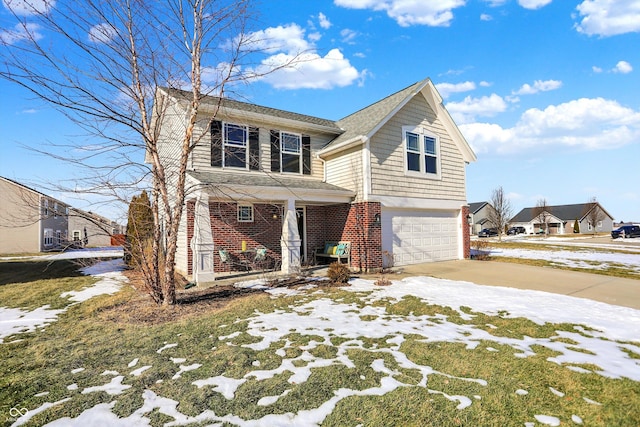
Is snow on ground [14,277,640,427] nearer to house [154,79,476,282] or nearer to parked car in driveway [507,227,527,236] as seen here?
house [154,79,476,282]

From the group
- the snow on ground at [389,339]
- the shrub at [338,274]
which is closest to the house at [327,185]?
the shrub at [338,274]

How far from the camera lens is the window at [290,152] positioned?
41.7ft

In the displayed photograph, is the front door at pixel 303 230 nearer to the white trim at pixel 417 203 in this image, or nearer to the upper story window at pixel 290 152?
the upper story window at pixel 290 152

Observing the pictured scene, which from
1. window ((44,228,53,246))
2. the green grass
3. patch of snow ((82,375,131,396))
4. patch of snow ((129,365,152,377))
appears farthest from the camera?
window ((44,228,53,246))

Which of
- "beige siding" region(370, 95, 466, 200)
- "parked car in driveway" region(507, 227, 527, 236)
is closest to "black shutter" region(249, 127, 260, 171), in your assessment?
"beige siding" region(370, 95, 466, 200)

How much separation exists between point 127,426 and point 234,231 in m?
8.85

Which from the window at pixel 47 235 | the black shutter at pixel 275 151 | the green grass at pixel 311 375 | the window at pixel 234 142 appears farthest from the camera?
the window at pixel 47 235

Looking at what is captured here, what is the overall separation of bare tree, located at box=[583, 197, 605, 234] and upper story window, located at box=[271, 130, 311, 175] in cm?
6090

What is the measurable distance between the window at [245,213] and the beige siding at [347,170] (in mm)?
3558

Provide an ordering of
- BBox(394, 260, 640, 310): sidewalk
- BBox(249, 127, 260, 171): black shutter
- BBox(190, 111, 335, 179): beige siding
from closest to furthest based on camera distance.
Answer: BBox(394, 260, 640, 310): sidewalk < BBox(190, 111, 335, 179): beige siding < BBox(249, 127, 260, 171): black shutter

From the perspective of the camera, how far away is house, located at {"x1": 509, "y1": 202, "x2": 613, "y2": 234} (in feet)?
191

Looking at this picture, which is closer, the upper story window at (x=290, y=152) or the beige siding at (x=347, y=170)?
the beige siding at (x=347, y=170)

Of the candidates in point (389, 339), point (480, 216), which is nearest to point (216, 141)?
point (389, 339)

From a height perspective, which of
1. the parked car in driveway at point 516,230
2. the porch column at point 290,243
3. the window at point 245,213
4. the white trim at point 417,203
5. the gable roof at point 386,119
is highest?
the gable roof at point 386,119
